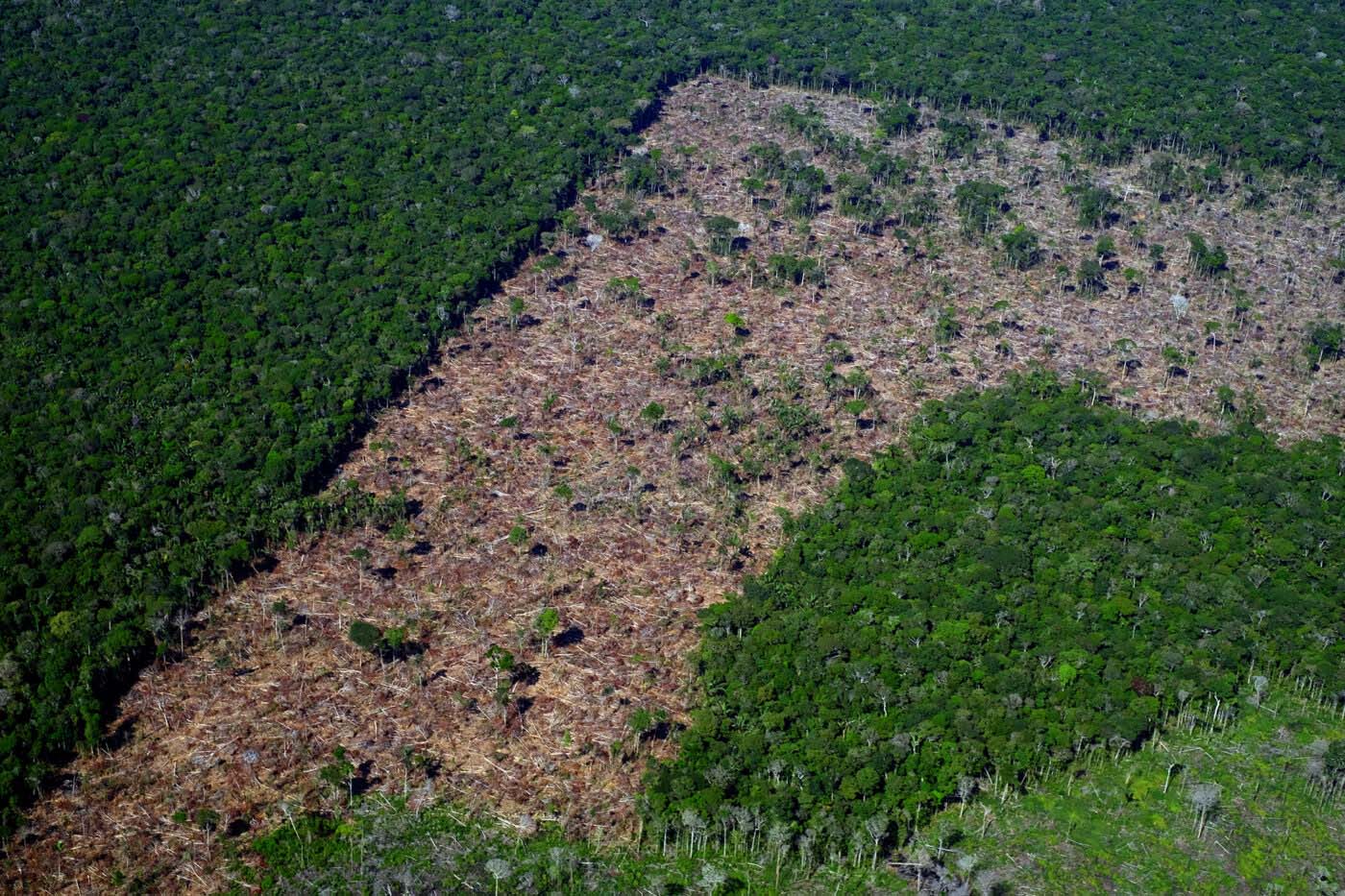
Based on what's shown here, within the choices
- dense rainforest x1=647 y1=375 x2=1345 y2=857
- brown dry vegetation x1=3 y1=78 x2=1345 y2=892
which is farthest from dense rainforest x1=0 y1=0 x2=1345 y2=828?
dense rainforest x1=647 y1=375 x2=1345 y2=857

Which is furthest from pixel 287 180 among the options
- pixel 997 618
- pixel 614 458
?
pixel 997 618

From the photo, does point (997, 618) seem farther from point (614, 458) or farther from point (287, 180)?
point (287, 180)

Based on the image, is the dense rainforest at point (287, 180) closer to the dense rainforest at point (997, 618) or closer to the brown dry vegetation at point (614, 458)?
the brown dry vegetation at point (614, 458)

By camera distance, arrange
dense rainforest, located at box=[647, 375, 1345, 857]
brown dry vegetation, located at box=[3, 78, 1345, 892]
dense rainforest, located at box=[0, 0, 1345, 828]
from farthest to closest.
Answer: dense rainforest, located at box=[0, 0, 1345, 828]
brown dry vegetation, located at box=[3, 78, 1345, 892]
dense rainforest, located at box=[647, 375, 1345, 857]

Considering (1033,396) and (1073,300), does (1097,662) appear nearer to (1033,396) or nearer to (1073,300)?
(1033,396)

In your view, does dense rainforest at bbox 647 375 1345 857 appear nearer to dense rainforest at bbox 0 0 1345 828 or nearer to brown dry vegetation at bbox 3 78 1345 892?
brown dry vegetation at bbox 3 78 1345 892

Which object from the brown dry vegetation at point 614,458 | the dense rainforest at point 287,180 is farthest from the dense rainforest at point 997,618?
the dense rainforest at point 287,180
